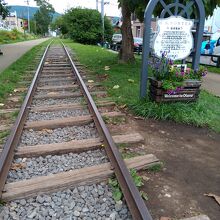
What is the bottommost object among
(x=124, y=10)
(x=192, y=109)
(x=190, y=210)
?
(x=190, y=210)

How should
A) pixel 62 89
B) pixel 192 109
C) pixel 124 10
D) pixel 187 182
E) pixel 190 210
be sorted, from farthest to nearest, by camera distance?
1. pixel 124 10
2. pixel 62 89
3. pixel 192 109
4. pixel 187 182
5. pixel 190 210

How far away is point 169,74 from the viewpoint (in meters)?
6.15

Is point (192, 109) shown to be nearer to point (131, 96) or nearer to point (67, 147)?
point (131, 96)

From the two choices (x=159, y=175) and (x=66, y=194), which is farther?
(x=159, y=175)

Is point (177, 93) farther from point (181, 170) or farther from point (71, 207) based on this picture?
point (71, 207)

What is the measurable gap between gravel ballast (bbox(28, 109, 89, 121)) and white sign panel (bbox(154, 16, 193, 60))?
6.63ft

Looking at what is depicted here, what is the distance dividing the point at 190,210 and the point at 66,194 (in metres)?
1.35

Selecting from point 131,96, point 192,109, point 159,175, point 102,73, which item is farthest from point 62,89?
point 159,175

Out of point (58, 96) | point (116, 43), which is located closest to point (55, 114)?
point (58, 96)

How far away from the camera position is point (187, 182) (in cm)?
367

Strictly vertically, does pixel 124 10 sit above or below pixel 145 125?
above

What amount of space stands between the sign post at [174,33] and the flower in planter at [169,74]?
180 millimetres

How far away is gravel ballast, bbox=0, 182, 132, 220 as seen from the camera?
9.79ft

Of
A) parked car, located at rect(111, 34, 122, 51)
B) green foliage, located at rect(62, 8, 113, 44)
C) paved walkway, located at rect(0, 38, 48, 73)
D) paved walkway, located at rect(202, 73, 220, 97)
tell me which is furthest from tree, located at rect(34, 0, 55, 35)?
paved walkway, located at rect(202, 73, 220, 97)
